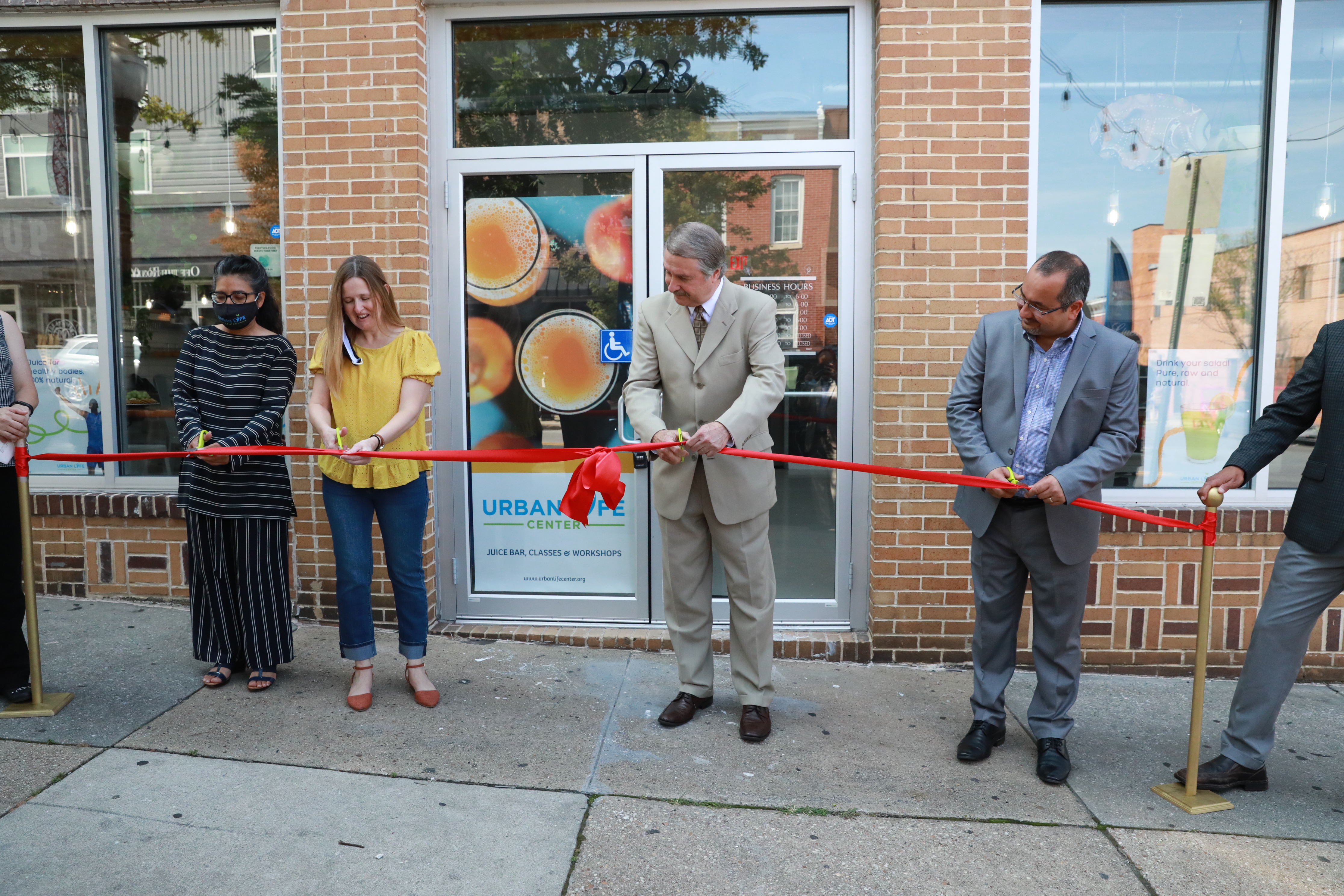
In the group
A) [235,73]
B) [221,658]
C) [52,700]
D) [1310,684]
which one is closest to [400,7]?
[235,73]

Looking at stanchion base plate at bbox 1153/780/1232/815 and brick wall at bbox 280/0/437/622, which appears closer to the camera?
stanchion base plate at bbox 1153/780/1232/815

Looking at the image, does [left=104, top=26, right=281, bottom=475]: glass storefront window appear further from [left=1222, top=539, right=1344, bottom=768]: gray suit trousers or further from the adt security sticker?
[left=1222, top=539, right=1344, bottom=768]: gray suit trousers

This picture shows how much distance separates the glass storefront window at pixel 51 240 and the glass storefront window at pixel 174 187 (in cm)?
19

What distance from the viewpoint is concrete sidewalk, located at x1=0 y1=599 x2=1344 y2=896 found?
284 cm

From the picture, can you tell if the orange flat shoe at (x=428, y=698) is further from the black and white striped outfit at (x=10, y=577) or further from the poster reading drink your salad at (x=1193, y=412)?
the poster reading drink your salad at (x=1193, y=412)

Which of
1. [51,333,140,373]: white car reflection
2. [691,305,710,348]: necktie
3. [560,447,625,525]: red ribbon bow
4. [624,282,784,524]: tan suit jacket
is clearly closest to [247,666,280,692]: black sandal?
[560,447,625,525]: red ribbon bow

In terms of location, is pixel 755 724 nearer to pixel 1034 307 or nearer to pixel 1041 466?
pixel 1041 466

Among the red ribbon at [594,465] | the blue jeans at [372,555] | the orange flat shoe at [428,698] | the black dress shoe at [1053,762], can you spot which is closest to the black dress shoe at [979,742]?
the black dress shoe at [1053,762]

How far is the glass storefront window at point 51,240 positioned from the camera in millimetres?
5398

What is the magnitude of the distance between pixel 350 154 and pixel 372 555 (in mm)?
2182

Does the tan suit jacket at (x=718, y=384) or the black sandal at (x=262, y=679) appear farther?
the black sandal at (x=262, y=679)

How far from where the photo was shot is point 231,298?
3.97 m

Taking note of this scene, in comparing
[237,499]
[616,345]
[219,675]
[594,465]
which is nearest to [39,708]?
[219,675]

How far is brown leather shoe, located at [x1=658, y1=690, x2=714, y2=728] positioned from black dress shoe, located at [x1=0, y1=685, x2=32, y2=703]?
8.77 ft
